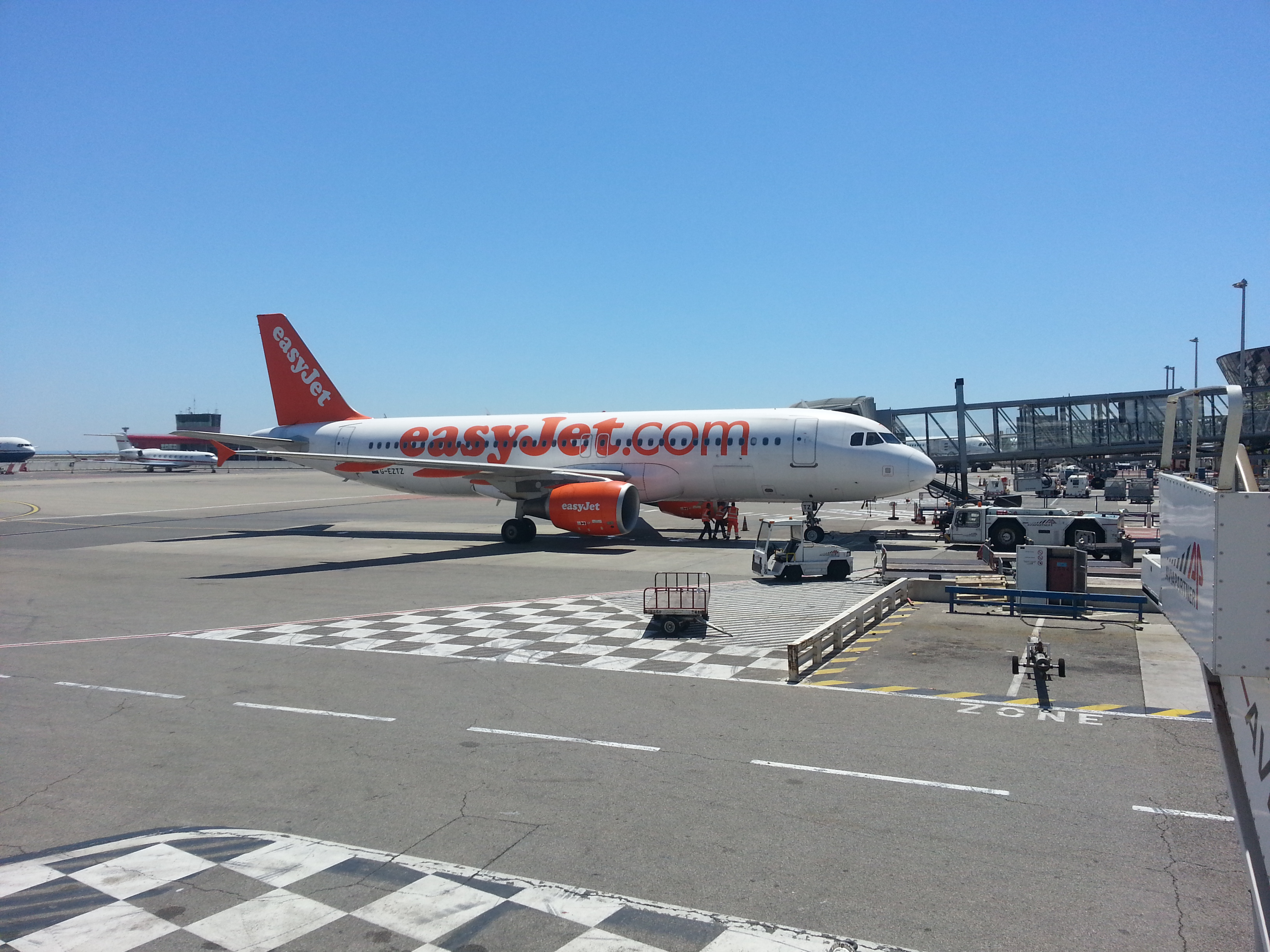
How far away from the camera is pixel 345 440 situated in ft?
124

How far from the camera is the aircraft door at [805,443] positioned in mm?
29297

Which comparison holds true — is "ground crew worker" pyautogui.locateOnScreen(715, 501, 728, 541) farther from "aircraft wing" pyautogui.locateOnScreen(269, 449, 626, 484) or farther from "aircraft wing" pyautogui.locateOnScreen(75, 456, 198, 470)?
"aircraft wing" pyautogui.locateOnScreen(75, 456, 198, 470)

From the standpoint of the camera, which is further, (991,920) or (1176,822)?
(1176,822)

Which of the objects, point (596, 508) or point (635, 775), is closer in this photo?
point (635, 775)

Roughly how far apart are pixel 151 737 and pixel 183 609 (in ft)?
33.3

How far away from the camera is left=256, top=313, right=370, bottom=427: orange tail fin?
38375mm

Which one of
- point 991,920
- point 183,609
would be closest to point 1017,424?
point 183,609

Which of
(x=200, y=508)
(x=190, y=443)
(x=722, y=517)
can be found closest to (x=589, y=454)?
(x=722, y=517)

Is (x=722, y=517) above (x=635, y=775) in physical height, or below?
above

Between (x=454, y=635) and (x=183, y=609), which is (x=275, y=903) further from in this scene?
(x=183, y=609)

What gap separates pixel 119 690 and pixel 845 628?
11.9 m

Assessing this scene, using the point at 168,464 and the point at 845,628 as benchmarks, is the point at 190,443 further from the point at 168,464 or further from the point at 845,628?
the point at 845,628

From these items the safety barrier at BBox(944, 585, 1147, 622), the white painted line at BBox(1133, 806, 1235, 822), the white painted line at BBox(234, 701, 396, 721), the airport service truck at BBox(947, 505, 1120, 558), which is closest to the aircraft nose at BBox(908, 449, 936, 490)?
the airport service truck at BBox(947, 505, 1120, 558)

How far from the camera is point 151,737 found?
10.9m
